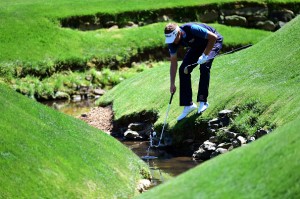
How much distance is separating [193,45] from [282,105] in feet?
13.3

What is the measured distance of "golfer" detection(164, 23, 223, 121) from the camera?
24.3 m

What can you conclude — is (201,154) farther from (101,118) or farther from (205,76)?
(101,118)

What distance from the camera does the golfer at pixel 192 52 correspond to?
24297mm

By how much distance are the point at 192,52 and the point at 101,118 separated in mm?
8530

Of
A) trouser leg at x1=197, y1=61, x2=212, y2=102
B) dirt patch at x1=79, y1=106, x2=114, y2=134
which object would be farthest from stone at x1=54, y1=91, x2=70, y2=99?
trouser leg at x1=197, y1=61, x2=212, y2=102

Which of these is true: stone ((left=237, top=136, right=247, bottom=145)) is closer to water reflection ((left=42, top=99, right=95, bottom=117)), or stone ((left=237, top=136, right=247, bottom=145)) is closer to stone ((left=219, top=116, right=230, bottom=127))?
stone ((left=219, top=116, right=230, bottom=127))

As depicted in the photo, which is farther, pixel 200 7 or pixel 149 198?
pixel 200 7

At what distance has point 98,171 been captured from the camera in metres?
18.5

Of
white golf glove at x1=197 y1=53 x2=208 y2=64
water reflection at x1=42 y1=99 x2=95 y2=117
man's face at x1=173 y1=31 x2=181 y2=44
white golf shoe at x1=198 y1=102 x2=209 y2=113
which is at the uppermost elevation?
man's face at x1=173 y1=31 x2=181 y2=44

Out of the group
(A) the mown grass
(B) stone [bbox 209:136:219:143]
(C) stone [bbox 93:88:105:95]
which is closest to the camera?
(B) stone [bbox 209:136:219:143]

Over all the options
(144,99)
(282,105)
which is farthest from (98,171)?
(144,99)

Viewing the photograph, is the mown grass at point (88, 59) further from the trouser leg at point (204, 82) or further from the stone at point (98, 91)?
the trouser leg at point (204, 82)

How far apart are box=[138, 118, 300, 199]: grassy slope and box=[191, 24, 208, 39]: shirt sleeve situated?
32.8 feet

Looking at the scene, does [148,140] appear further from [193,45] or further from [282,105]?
[282,105]
